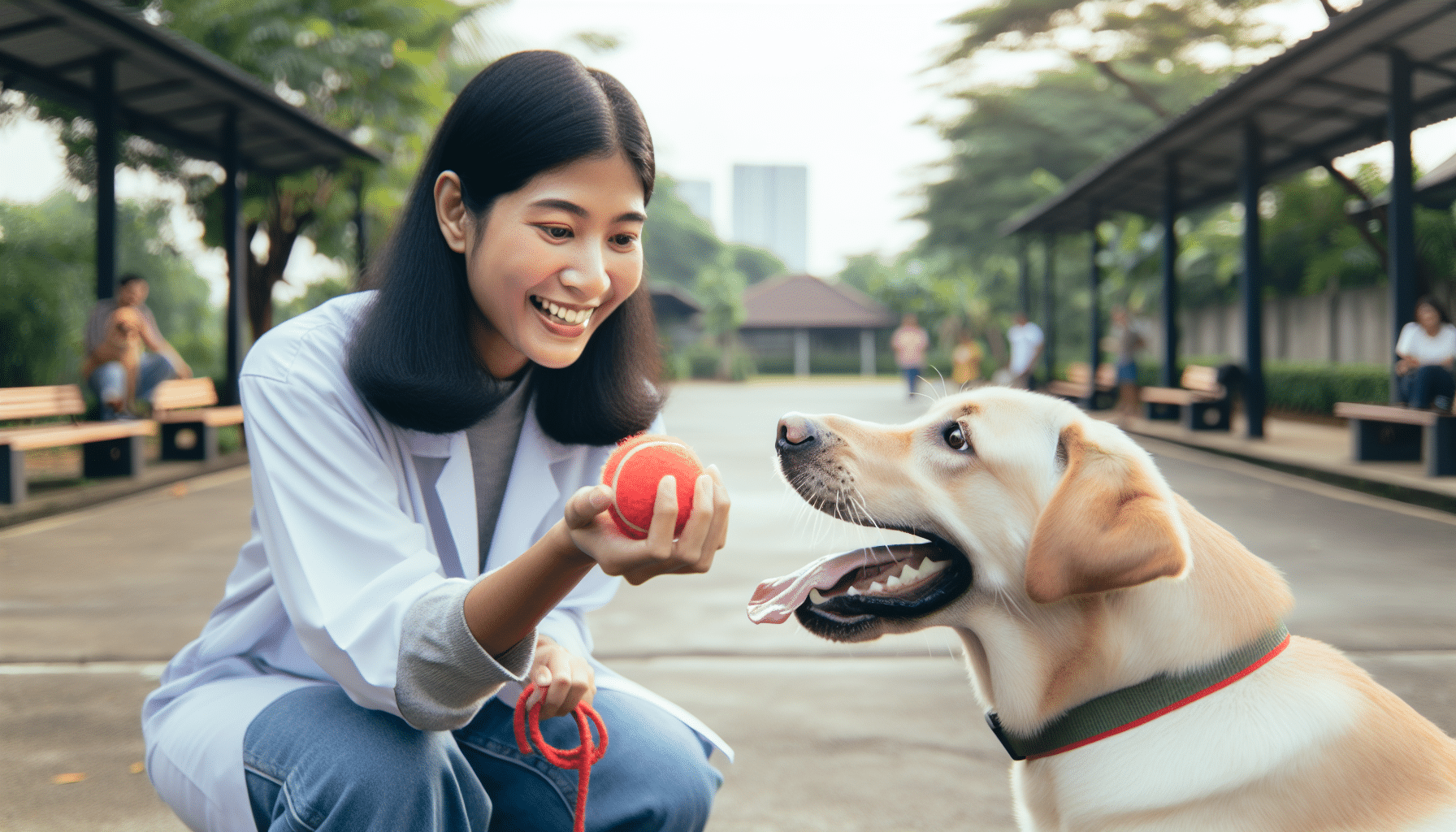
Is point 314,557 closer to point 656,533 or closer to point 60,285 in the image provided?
point 656,533

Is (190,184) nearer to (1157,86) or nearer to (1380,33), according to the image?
(1380,33)

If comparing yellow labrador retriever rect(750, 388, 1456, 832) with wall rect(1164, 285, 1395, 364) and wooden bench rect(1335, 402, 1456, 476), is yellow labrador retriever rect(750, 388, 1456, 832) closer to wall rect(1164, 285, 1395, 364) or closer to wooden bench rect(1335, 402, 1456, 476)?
wooden bench rect(1335, 402, 1456, 476)

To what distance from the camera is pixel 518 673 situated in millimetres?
1657

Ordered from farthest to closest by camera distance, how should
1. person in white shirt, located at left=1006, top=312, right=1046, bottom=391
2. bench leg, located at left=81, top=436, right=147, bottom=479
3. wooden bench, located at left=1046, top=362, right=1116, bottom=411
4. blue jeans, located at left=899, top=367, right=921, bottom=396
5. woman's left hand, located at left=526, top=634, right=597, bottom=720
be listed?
1. blue jeans, located at left=899, top=367, right=921, bottom=396
2. person in white shirt, located at left=1006, top=312, right=1046, bottom=391
3. wooden bench, located at left=1046, top=362, right=1116, bottom=411
4. bench leg, located at left=81, top=436, right=147, bottom=479
5. woman's left hand, located at left=526, top=634, right=597, bottom=720

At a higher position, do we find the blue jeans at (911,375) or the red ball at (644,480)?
the blue jeans at (911,375)

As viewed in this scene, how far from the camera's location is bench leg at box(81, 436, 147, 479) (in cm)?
952

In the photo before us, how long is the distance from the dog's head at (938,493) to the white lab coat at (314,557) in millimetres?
529

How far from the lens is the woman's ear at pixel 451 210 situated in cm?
199

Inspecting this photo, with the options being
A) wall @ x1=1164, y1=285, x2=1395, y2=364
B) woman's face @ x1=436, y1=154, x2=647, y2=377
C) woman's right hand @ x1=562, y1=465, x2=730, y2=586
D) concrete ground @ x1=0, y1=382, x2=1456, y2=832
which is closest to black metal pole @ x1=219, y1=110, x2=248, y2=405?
concrete ground @ x1=0, y1=382, x2=1456, y2=832

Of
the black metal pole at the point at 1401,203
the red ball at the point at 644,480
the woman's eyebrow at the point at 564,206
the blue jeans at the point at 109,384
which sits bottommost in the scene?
the red ball at the point at 644,480

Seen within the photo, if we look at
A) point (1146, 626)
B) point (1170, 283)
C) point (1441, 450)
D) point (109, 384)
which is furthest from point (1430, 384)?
point (109, 384)

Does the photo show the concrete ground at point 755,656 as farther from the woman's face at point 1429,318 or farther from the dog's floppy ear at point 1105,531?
the woman's face at point 1429,318

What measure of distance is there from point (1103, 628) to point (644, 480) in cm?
96

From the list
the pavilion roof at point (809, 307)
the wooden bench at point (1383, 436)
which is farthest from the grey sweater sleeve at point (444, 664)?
the pavilion roof at point (809, 307)
